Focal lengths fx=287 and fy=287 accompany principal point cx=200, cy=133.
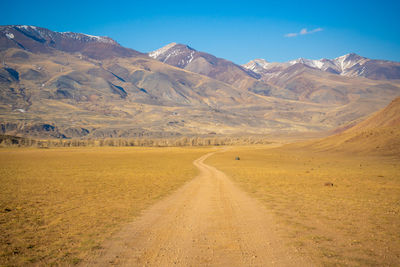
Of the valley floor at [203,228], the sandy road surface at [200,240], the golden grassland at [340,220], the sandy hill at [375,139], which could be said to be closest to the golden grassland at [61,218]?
the valley floor at [203,228]

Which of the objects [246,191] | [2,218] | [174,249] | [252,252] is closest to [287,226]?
[252,252]

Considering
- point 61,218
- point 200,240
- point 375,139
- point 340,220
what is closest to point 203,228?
point 200,240

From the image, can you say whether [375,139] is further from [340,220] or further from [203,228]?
[203,228]

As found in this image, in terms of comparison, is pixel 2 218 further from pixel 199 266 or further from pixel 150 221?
pixel 199 266

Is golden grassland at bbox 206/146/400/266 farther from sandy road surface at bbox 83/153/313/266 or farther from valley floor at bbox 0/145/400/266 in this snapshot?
sandy road surface at bbox 83/153/313/266

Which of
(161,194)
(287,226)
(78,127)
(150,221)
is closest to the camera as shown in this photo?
(287,226)

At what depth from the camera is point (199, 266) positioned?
7.58 meters

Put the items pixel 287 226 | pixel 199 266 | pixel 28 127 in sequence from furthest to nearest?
pixel 28 127 < pixel 287 226 < pixel 199 266

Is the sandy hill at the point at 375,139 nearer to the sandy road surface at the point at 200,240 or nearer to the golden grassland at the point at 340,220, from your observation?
the golden grassland at the point at 340,220

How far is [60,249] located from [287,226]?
8.21 meters

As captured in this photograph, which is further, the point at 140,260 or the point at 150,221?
the point at 150,221

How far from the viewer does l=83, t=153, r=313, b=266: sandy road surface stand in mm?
7969

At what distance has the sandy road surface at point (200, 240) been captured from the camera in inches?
314

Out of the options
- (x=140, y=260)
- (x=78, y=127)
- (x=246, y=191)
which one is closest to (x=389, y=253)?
(x=140, y=260)
